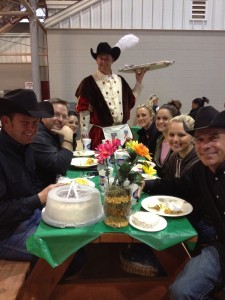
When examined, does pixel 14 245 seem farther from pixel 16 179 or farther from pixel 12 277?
pixel 16 179

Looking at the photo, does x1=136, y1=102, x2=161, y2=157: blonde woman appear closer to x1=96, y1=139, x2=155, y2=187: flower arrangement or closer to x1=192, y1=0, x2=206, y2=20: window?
x1=96, y1=139, x2=155, y2=187: flower arrangement

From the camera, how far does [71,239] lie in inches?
50.6

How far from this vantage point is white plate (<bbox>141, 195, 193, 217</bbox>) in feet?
4.83

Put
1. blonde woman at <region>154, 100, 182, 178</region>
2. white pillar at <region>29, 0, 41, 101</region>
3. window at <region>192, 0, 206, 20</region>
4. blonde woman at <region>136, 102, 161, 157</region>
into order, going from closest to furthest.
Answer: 1. blonde woman at <region>154, 100, 182, 178</region>
2. blonde woman at <region>136, 102, 161, 157</region>
3. white pillar at <region>29, 0, 41, 101</region>
4. window at <region>192, 0, 206, 20</region>

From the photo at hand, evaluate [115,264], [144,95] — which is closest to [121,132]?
[115,264]

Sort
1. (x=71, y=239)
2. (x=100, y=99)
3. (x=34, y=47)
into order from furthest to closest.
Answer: (x=34, y=47) → (x=100, y=99) → (x=71, y=239)

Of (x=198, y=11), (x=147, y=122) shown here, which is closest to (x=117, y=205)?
(x=147, y=122)

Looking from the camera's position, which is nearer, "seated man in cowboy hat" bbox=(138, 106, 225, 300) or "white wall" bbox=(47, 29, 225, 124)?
"seated man in cowboy hat" bbox=(138, 106, 225, 300)

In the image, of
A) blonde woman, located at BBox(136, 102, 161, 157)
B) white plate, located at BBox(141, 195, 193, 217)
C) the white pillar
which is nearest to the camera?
white plate, located at BBox(141, 195, 193, 217)

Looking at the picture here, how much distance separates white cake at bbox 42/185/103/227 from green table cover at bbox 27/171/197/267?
0.12 ft

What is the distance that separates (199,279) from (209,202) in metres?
0.39

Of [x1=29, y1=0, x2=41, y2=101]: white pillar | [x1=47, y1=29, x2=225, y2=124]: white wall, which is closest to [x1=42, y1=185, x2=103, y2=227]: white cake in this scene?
[x1=47, y1=29, x2=225, y2=124]: white wall

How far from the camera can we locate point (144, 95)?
6.86m

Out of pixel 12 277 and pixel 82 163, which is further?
pixel 82 163
